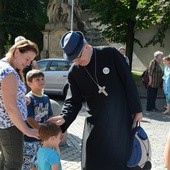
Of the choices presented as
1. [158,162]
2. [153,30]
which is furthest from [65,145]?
[153,30]

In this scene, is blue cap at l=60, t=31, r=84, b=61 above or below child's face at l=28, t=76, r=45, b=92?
above

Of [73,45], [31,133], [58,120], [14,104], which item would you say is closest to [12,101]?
[14,104]

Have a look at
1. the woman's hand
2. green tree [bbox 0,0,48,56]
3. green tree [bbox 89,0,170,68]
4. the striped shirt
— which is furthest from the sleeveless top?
green tree [bbox 0,0,48,56]

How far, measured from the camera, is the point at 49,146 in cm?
393

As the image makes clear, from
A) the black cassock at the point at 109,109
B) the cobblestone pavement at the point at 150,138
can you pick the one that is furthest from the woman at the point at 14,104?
the cobblestone pavement at the point at 150,138

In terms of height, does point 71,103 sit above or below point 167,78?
above

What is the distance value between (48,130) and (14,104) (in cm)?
39

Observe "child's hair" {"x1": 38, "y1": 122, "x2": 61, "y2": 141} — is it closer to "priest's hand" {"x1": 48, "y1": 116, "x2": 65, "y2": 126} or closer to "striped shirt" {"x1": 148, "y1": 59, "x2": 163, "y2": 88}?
"priest's hand" {"x1": 48, "y1": 116, "x2": 65, "y2": 126}

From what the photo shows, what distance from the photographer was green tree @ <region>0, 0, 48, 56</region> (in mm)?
26625

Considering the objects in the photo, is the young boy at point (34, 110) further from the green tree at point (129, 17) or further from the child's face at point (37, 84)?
the green tree at point (129, 17)

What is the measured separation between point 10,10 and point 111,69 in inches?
981

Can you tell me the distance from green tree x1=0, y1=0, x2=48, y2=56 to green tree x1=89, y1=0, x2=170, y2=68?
19.8 feet

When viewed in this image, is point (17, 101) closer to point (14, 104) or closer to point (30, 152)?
point (14, 104)

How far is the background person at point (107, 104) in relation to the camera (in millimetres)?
3875
